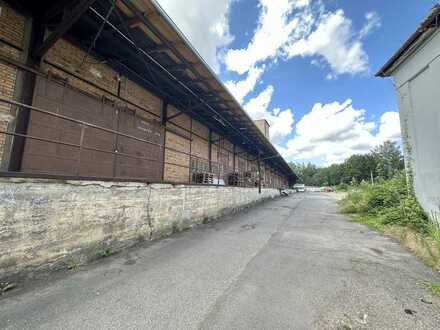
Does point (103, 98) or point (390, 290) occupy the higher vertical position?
point (103, 98)

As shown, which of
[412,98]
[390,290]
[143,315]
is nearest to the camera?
[143,315]

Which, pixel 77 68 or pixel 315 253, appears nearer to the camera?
pixel 315 253

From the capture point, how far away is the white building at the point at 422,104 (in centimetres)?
537

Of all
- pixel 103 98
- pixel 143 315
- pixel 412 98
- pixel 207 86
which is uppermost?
pixel 207 86

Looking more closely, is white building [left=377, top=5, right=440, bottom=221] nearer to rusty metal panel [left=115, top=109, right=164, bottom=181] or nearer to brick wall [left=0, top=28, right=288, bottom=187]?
brick wall [left=0, top=28, right=288, bottom=187]

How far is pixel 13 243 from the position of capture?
273 centimetres

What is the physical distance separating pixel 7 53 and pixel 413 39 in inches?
395

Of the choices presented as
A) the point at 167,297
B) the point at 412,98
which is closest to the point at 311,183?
the point at 412,98

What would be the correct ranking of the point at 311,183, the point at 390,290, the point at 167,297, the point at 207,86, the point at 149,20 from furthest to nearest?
the point at 311,183 → the point at 207,86 → the point at 149,20 → the point at 390,290 → the point at 167,297

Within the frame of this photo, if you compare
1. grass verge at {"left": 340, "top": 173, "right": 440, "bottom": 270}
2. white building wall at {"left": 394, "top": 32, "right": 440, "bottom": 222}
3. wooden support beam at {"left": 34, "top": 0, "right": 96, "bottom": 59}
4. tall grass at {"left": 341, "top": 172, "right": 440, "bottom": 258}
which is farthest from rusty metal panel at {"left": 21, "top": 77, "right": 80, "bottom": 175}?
white building wall at {"left": 394, "top": 32, "right": 440, "bottom": 222}

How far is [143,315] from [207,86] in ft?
21.0

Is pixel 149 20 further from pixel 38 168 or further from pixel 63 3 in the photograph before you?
pixel 38 168

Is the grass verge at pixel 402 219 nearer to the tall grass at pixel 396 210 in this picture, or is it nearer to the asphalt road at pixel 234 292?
the tall grass at pixel 396 210

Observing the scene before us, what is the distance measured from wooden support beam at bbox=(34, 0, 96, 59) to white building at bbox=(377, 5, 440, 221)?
7.80 meters
